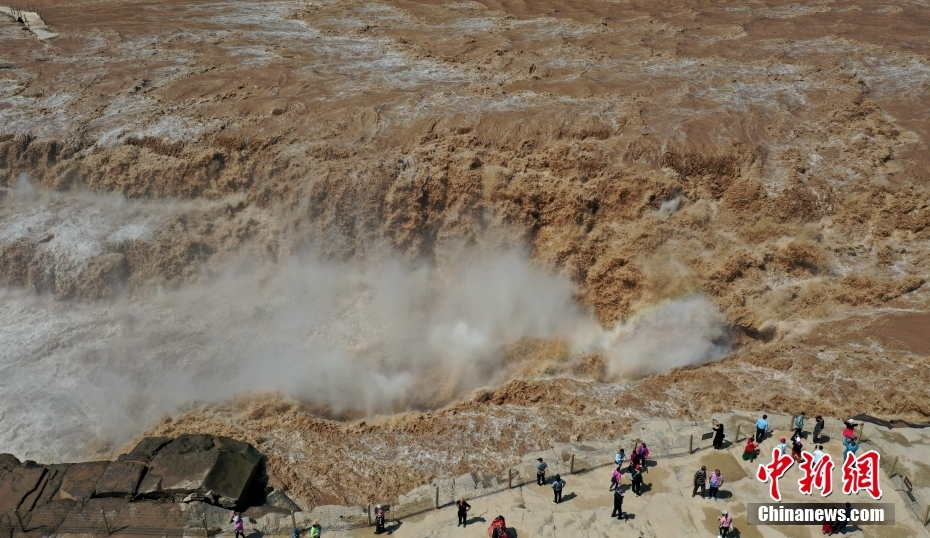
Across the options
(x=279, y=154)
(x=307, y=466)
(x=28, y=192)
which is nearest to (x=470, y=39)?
(x=279, y=154)

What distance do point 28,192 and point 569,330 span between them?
1638cm

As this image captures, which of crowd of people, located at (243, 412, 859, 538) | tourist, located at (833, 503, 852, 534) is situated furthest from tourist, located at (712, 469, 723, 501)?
tourist, located at (833, 503, 852, 534)

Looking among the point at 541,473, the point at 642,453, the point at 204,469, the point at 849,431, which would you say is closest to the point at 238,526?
the point at 204,469

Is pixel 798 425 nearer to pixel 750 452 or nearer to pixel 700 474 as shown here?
pixel 750 452

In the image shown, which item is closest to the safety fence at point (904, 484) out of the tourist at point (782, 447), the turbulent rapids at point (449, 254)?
the tourist at point (782, 447)

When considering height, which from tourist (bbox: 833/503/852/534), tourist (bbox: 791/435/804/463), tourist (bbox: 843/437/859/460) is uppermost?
tourist (bbox: 843/437/859/460)

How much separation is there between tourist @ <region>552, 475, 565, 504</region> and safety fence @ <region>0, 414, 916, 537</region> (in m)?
0.43

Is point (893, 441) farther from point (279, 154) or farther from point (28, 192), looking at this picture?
point (28, 192)

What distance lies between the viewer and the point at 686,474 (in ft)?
38.3

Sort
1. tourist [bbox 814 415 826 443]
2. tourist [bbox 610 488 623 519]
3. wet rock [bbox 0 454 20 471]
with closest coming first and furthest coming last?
tourist [bbox 610 488 623 519], tourist [bbox 814 415 826 443], wet rock [bbox 0 454 20 471]

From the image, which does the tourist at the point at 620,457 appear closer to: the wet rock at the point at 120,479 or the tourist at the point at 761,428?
the tourist at the point at 761,428

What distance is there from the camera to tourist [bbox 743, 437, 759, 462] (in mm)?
11664

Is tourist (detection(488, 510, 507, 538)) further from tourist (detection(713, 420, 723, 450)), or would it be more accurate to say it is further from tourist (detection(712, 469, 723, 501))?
tourist (detection(713, 420, 723, 450))

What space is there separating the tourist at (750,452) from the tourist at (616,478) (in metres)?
2.16
